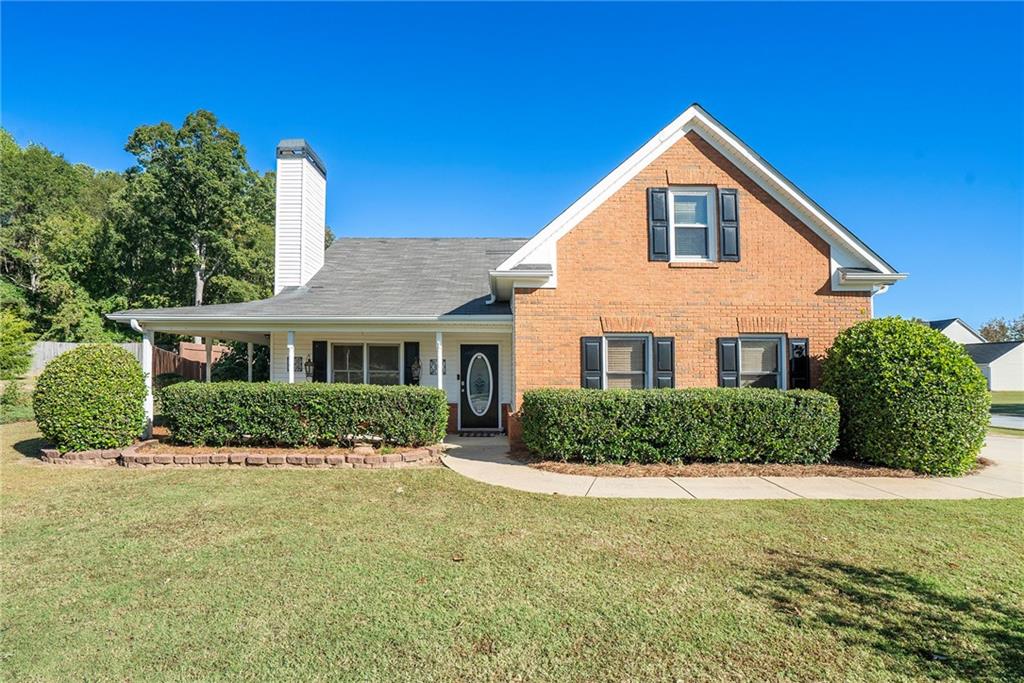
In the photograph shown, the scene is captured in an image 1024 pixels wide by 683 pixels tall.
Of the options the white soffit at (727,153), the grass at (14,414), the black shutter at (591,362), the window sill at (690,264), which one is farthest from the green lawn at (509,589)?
the grass at (14,414)

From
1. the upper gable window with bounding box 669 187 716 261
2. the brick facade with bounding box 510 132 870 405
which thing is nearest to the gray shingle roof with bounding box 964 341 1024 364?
the brick facade with bounding box 510 132 870 405

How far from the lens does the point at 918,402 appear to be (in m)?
8.13

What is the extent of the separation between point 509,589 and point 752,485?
4816 millimetres

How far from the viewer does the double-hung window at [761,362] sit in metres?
10.3

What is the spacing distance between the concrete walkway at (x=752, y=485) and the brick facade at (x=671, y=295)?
238cm

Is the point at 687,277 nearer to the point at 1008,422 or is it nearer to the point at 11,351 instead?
the point at 1008,422

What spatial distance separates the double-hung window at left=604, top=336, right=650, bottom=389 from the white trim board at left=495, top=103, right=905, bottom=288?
1.73 m

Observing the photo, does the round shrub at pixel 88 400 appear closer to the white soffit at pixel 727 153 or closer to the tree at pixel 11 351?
the white soffit at pixel 727 153

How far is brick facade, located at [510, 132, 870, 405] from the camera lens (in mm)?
10227

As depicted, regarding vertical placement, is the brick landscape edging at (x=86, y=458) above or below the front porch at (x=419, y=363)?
below

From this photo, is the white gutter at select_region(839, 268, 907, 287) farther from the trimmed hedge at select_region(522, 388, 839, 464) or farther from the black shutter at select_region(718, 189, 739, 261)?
the trimmed hedge at select_region(522, 388, 839, 464)

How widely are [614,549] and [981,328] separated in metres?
79.1

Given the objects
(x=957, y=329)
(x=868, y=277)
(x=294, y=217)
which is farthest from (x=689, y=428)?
(x=957, y=329)

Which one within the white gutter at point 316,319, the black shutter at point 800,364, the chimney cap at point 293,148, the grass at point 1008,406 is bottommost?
the grass at point 1008,406
